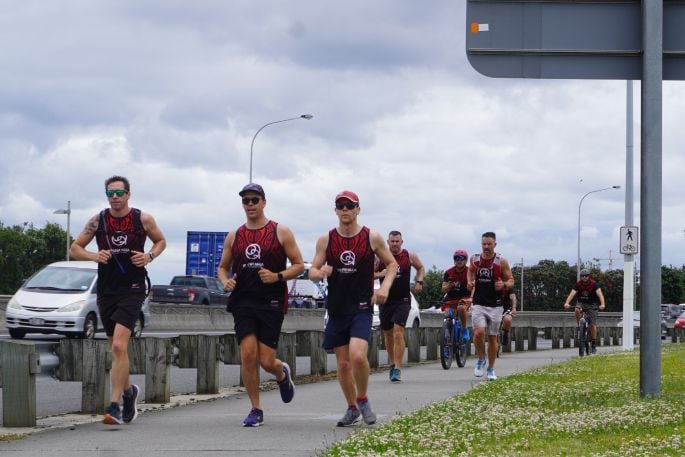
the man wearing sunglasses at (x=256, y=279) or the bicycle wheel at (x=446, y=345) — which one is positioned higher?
the man wearing sunglasses at (x=256, y=279)

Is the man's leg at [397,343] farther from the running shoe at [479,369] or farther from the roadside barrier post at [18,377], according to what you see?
the roadside barrier post at [18,377]

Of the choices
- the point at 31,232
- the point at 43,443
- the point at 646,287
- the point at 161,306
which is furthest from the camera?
the point at 31,232

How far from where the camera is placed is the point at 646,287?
11.9 metres

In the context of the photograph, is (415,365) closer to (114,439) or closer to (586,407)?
(586,407)

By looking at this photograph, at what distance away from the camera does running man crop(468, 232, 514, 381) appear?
16.6m

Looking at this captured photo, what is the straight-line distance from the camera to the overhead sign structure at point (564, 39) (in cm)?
1212

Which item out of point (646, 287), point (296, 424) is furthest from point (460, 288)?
point (296, 424)

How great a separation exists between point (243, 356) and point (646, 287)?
153 inches

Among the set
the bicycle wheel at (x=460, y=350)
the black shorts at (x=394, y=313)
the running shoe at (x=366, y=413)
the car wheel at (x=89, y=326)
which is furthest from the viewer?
the car wheel at (x=89, y=326)

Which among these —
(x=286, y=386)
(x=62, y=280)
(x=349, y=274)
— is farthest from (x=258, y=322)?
(x=62, y=280)

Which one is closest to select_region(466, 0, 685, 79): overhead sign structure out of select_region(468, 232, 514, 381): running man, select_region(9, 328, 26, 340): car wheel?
select_region(468, 232, 514, 381): running man

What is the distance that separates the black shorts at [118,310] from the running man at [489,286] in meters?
6.88

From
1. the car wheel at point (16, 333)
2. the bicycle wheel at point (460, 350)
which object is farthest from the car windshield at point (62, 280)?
the bicycle wheel at point (460, 350)

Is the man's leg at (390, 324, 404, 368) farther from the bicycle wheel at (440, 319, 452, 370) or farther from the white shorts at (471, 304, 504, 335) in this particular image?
the bicycle wheel at (440, 319, 452, 370)
